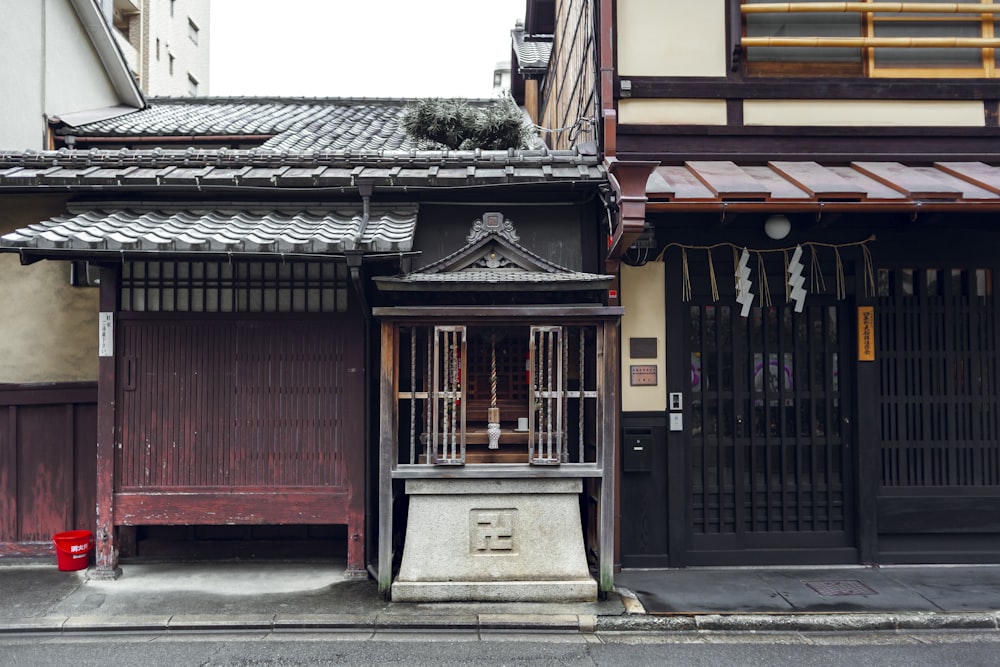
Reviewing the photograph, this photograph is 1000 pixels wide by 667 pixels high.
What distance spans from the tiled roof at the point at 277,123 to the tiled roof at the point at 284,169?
1975 mm

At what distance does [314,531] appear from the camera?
8.68 metres

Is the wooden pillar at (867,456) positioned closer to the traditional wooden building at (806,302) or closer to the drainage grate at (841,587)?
the traditional wooden building at (806,302)

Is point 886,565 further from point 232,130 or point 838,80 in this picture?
point 232,130

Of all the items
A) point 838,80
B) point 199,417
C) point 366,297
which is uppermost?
point 838,80

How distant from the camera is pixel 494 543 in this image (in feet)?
23.6

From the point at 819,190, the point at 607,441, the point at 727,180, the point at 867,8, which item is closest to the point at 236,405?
the point at 607,441

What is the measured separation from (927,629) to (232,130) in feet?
42.0

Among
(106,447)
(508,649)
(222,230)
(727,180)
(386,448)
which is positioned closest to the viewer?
(508,649)

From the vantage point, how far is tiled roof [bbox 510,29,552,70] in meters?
15.5

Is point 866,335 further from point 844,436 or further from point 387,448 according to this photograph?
point 387,448

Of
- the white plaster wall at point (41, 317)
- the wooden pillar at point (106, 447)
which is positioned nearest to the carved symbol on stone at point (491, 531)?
the wooden pillar at point (106, 447)

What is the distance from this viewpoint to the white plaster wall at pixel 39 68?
415 inches

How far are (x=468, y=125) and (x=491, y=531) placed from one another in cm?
595

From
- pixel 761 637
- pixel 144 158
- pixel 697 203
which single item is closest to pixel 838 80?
pixel 697 203
